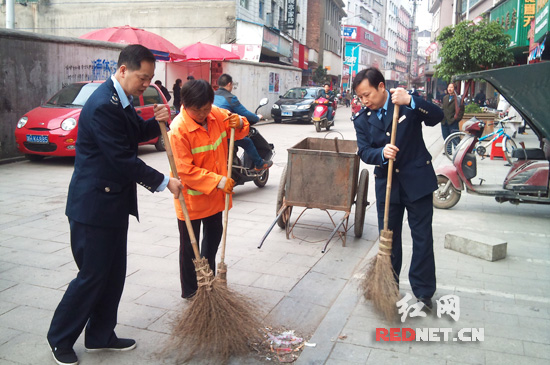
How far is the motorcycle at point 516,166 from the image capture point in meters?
6.14

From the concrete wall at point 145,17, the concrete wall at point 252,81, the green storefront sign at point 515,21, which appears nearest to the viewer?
the green storefront sign at point 515,21

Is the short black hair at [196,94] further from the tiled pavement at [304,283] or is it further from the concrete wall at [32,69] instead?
the concrete wall at [32,69]

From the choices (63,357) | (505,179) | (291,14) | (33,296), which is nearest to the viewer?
(63,357)

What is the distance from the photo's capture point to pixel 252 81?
75.8 feet

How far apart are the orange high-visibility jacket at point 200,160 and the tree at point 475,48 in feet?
44.2

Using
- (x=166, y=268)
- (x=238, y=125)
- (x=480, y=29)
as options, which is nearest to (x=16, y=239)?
(x=166, y=268)

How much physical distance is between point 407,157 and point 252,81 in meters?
19.8

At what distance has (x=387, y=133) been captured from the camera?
3912 millimetres

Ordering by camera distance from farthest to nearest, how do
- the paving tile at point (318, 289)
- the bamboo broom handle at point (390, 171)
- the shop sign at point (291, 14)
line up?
the shop sign at point (291, 14)
the paving tile at point (318, 289)
the bamboo broom handle at point (390, 171)

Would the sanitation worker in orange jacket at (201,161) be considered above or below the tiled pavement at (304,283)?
above

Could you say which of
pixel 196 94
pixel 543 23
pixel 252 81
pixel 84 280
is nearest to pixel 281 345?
pixel 84 280

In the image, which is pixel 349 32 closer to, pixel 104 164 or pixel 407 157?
pixel 407 157

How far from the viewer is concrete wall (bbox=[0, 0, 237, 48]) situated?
2498cm

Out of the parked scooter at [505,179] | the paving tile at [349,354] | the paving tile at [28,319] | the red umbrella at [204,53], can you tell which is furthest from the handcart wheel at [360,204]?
the red umbrella at [204,53]
